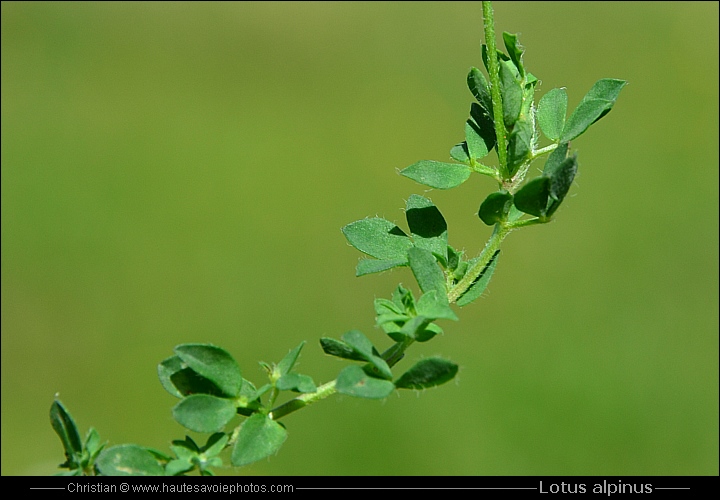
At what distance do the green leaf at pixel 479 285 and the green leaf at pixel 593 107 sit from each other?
0.26 feet

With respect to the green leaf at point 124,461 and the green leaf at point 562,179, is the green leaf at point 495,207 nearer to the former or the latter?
the green leaf at point 562,179

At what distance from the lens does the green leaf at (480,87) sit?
400 mm

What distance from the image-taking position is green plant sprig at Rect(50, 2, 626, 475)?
36 centimetres

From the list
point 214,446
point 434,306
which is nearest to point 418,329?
point 434,306

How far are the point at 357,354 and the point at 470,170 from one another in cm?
14

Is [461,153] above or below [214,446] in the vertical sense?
above

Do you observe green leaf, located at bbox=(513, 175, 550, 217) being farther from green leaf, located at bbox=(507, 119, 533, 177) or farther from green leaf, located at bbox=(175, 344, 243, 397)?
green leaf, located at bbox=(175, 344, 243, 397)

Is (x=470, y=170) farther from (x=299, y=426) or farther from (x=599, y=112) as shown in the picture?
(x=299, y=426)

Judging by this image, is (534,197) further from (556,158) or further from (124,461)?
(124,461)

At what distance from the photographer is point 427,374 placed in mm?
359

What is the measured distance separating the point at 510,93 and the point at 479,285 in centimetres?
10

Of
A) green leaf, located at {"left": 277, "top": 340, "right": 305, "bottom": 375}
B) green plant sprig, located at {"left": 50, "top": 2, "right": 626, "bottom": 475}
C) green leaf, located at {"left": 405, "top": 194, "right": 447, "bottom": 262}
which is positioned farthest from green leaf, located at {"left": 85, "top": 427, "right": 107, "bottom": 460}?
green leaf, located at {"left": 405, "top": 194, "right": 447, "bottom": 262}

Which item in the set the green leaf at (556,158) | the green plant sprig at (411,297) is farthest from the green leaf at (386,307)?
the green leaf at (556,158)
